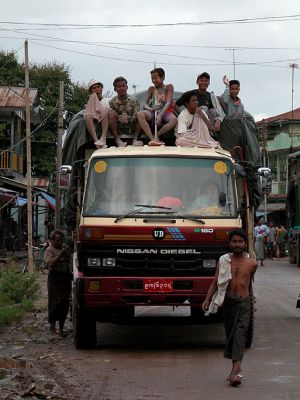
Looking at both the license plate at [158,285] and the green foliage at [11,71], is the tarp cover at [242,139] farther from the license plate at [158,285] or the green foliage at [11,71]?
the green foliage at [11,71]

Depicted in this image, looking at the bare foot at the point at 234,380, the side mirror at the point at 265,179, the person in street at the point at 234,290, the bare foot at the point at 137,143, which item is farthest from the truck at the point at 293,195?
the bare foot at the point at 234,380

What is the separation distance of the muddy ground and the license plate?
136 cm

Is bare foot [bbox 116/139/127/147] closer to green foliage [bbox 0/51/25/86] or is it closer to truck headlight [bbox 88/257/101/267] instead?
truck headlight [bbox 88/257/101/267]

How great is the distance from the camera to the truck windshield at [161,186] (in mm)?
11312

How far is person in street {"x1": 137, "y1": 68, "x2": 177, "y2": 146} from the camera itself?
1248 centimetres

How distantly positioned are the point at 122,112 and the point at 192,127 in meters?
1.09

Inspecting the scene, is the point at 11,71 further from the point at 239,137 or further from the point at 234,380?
the point at 234,380

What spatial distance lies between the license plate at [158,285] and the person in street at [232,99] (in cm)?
335

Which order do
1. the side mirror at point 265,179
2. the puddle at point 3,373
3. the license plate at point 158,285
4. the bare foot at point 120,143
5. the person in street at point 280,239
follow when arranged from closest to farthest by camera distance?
the puddle at point 3,373
the license plate at point 158,285
the side mirror at point 265,179
the bare foot at point 120,143
the person in street at point 280,239

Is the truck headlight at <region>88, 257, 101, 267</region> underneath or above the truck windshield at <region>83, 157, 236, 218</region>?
underneath

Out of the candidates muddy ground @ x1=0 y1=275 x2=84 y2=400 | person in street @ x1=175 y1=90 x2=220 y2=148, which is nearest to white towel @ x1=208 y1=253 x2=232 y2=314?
muddy ground @ x1=0 y1=275 x2=84 y2=400

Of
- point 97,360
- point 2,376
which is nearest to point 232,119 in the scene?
point 97,360

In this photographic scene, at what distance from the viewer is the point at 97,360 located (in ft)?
35.5

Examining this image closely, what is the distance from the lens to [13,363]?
Answer: 1076 cm
